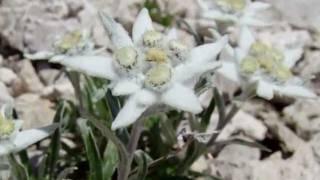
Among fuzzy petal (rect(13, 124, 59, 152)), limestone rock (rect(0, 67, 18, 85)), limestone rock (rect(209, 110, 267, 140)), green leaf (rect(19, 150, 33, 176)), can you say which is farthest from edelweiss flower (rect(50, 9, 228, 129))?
limestone rock (rect(0, 67, 18, 85))

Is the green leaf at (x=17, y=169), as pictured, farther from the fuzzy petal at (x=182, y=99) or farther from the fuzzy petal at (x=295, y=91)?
the fuzzy petal at (x=295, y=91)

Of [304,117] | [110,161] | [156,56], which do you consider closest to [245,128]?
[304,117]

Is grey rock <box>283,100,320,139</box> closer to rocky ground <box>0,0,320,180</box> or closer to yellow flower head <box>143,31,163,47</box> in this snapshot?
rocky ground <box>0,0,320,180</box>

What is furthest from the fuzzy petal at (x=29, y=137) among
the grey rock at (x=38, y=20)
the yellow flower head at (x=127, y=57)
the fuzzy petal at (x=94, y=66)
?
the grey rock at (x=38, y=20)

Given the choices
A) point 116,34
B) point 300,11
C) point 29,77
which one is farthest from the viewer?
point 300,11

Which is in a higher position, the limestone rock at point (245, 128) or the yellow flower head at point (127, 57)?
the yellow flower head at point (127, 57)

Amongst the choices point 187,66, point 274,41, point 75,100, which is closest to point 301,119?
point 274,41

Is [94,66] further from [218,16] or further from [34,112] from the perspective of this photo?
[34,112]
